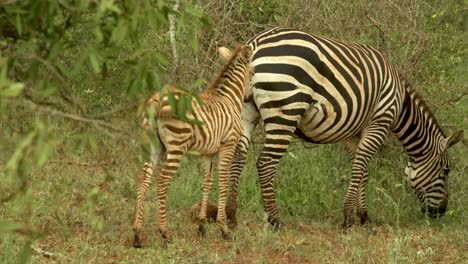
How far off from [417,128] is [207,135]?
2.97 meters

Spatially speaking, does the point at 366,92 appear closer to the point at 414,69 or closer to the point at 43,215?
the point at 414,69

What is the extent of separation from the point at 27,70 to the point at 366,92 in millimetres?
5325

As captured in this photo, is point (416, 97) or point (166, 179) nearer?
point (166, 179)

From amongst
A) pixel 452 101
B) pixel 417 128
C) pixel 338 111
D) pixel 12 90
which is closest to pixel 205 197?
pixel 338 111

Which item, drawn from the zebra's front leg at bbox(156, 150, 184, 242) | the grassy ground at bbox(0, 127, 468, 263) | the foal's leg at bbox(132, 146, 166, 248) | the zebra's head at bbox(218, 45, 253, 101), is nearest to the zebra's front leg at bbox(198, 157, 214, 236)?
the grassy ground at bbox(0, 127, 468, 263)

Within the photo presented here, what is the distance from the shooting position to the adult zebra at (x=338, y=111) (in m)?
7.68

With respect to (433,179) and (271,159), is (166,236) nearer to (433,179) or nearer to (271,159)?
(271,159)

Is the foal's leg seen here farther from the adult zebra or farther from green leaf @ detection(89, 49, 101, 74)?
green leaf @ detection(89, 49, 101, 74)

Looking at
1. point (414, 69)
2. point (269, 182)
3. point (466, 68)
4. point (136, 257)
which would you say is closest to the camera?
point (136, 257)

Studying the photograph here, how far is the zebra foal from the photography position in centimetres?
654

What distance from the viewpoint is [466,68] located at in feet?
35.1

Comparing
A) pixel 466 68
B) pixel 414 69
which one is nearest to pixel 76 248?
pixel 414 69

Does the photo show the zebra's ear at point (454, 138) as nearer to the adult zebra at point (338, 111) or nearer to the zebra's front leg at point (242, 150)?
the adult zebra at point (338, 111)

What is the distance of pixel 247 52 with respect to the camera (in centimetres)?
745
